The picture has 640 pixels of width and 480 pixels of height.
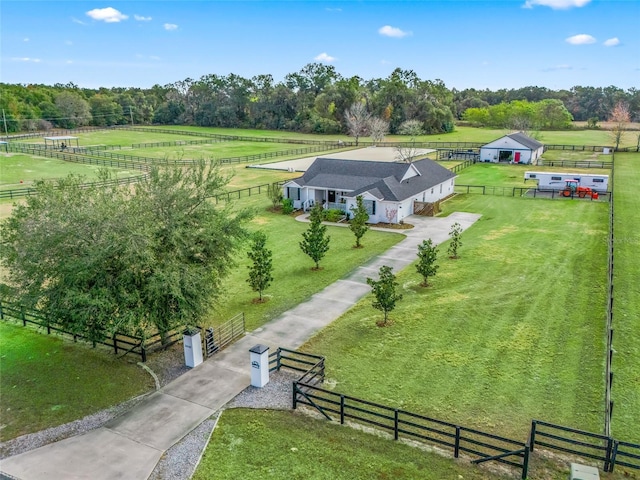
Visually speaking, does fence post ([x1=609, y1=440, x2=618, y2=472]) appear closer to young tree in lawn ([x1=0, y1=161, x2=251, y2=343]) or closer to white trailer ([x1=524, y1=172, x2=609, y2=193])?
young tree in lawn ([x1=0, y1=161, x2=251, y2=343])

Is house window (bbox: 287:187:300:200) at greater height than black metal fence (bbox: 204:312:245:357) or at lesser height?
greater

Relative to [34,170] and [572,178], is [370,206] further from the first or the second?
[34,170]

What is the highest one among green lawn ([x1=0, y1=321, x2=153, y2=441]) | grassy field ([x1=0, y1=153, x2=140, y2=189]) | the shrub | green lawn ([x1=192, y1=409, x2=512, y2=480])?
grassy field ([x1=0, y1=153, x2=140, y2=189])

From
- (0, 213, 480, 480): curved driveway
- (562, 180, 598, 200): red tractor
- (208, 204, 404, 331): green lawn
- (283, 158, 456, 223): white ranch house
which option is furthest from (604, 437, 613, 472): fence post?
(562, 180, 598, 200): red tractor

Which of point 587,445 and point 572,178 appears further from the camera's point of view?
point 572,178

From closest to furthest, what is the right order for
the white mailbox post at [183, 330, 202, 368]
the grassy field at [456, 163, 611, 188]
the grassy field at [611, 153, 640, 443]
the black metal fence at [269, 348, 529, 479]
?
1. the black metal fence at [269, 348, 529, 479]
2. the grassy field at [611, 153, 640, 443]
3. the white mailbox post at [183, 330, 202, 368]
4. the grassy field at [456, 163, 611, 188]

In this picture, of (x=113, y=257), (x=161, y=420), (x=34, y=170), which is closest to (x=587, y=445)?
(x=161, y=420)

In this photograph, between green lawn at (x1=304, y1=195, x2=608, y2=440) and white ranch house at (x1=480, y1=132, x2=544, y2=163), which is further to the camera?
white ranch house at (x1=480, y1=132, x2=544, y2=163)
